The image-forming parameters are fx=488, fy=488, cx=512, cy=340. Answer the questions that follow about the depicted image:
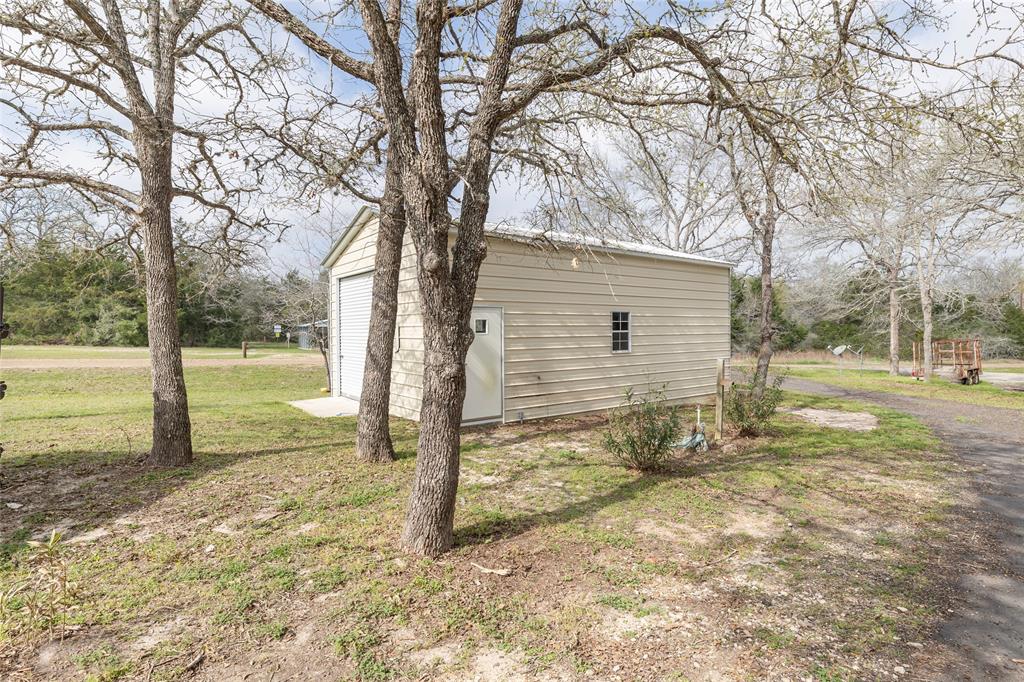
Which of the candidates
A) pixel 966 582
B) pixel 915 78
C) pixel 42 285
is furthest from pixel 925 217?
pixel 42 285

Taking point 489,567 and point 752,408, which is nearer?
Result: point 489,567

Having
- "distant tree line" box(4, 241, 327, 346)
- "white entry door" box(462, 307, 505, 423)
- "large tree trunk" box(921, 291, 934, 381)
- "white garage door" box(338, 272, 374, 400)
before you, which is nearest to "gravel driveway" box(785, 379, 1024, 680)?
"white entry door" box(462, 307, 505, 423)

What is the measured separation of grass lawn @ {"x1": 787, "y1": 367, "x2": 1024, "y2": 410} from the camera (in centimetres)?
1150

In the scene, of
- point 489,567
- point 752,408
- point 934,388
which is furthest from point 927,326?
point 489,567

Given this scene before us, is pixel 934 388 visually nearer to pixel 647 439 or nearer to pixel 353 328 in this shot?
pixel 647 439

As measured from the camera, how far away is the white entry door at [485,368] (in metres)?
8.10

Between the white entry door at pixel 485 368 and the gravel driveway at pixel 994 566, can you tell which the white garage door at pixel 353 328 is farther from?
the gravel driveway at pixel 994 566

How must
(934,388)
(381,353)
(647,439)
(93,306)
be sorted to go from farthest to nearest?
(93,306)
(934,388)
(381,353)
(647,439)

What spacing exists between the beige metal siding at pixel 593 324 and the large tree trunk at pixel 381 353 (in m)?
2.13

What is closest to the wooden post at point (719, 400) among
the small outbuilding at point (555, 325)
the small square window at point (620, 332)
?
the small outbuilding at point (555, 325)

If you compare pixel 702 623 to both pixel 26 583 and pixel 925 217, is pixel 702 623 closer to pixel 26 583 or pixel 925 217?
pixel 26 583

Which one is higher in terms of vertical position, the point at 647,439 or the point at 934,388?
the point at 647,439

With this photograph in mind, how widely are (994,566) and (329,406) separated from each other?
9748mm

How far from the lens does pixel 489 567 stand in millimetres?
3275
